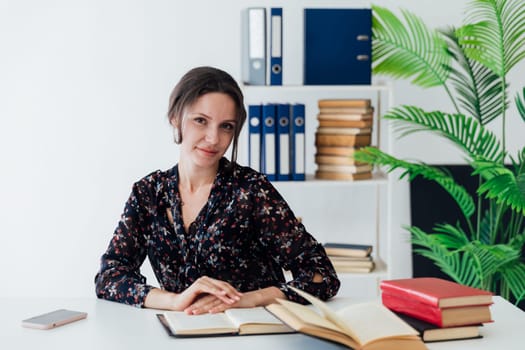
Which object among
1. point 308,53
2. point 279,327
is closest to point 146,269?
point 308,53

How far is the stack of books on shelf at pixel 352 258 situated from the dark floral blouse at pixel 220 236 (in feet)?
4.13

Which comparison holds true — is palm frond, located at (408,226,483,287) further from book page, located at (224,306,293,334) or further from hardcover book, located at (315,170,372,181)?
book page, located at (224,306,293,334)

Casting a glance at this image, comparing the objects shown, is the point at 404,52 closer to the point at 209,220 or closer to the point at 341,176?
the point at 341,176

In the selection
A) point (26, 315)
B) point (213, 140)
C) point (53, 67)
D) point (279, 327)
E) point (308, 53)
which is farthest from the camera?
point (53, 67)

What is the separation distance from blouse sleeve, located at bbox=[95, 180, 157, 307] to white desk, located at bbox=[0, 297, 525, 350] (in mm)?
86

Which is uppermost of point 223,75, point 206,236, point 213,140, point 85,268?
point 223,75

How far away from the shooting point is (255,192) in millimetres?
2160

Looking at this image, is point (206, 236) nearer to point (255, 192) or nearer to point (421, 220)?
point (255, 192)

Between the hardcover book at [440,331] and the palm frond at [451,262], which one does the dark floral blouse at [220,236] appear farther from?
the palm frond at [451,262]

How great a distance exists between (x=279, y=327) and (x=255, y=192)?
57cm

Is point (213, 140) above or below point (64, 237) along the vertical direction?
above

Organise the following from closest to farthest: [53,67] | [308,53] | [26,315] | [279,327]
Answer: [279,327] < [26,315] < [308,53] < [53,67]

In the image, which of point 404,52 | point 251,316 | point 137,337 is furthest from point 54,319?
point 404,52

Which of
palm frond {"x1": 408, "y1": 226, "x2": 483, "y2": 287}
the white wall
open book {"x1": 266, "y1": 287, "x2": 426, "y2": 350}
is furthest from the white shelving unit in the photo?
open book {"x1": 266, "y1": 287, "x2": 426, "y2": 350}
